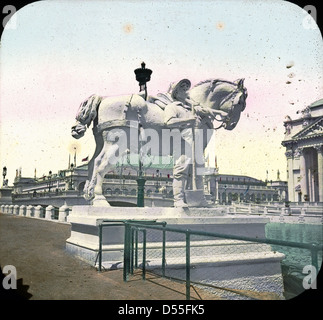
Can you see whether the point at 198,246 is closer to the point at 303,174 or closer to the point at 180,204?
the point at 180,204

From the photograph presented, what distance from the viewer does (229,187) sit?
89812mm

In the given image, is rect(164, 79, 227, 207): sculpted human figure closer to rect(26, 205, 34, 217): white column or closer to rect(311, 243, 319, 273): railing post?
rect(311, 243, 319, 273): railing post

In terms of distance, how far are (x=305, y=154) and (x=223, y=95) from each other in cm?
5991

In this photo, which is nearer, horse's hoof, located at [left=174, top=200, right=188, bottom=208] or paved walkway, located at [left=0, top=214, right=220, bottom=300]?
paved walkway, located at [left=0, top=214, right=220, bottom=300]

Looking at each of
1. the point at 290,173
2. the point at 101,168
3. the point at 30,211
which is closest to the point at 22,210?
the point at 30,211

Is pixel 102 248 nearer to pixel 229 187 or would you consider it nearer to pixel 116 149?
pixel 116 149

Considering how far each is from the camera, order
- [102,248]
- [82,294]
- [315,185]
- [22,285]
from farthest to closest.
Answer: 1. [315,185]
2. [102,248]
3. [22,285]
4. [82,294]

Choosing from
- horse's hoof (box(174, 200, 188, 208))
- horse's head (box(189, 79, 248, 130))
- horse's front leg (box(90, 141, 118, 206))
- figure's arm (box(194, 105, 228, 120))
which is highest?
horse's head (box(189, 79, 248, 130))

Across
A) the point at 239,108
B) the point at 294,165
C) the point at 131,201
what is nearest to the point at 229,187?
the point at 294,165

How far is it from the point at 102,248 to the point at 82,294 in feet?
5.40

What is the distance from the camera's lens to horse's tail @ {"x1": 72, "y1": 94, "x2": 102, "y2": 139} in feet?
25.0

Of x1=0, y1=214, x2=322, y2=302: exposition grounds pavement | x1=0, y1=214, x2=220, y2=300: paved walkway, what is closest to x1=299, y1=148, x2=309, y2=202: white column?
x1=0, y1=214, x2=322, y2=302: exposition grounds pavement

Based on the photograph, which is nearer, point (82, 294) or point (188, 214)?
point (82, 294)

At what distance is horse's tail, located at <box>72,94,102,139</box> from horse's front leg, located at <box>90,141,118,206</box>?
720mm
